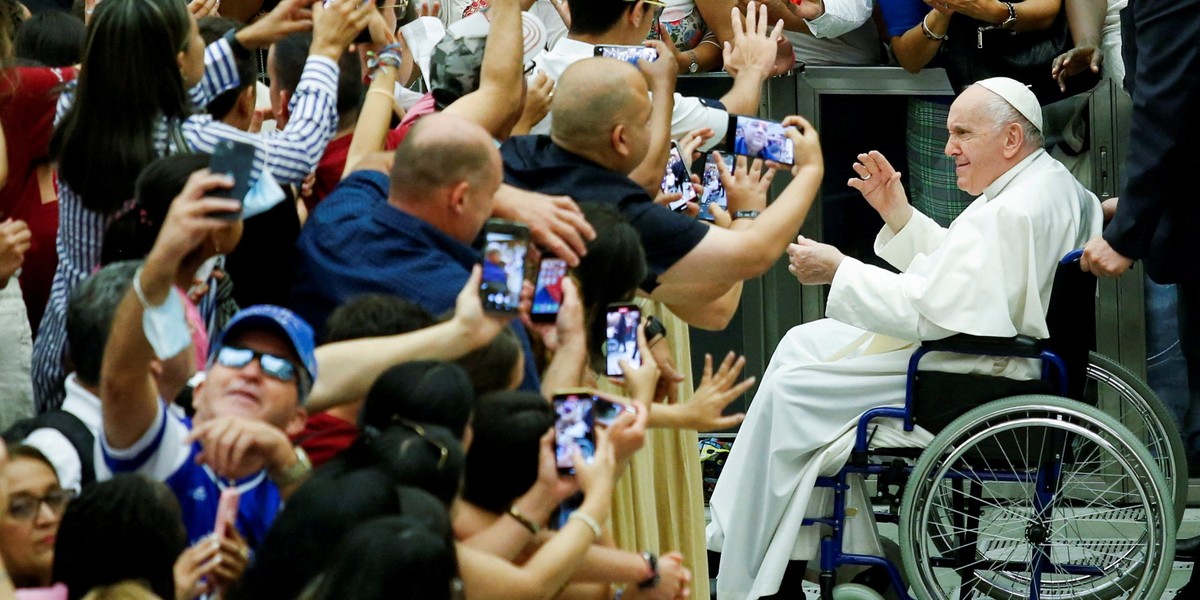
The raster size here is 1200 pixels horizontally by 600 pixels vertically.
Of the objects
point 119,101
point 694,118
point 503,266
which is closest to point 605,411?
point 503,266

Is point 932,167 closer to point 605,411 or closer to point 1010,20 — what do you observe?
point 1010,20

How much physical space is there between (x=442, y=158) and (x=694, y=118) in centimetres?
177

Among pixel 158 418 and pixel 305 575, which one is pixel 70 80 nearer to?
pixel 158 418

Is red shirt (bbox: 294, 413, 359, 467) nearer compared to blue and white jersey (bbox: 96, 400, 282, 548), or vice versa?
blue and white jersey (bbox: 96, 400, 282, 548)

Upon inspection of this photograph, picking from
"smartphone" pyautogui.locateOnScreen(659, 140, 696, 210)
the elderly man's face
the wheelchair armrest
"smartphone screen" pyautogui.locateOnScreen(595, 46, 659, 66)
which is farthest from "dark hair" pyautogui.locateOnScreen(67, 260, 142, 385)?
the elderly man's face

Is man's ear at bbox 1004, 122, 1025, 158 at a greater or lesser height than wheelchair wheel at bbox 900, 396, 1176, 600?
greater

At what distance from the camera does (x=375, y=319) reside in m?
3.21

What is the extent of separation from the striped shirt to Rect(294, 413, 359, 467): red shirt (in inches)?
25.3

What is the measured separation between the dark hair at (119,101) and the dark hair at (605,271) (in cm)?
90

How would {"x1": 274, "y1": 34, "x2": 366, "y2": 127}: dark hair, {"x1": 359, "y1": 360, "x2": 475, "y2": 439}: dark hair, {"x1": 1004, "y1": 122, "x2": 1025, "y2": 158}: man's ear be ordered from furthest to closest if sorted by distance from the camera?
{"x1": 1004, "y1": 122, "x2": 1025, "y2": 158}: man's ear, {"x1": 274, "y1": 34, "x2": 366, "y2": 127}: dark hair, {"x1": 359, "y1": 360, "x2": 475, "y2": 439}: dark hair

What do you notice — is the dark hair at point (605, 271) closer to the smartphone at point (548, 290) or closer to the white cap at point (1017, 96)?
the smartphone at point (548, 290)

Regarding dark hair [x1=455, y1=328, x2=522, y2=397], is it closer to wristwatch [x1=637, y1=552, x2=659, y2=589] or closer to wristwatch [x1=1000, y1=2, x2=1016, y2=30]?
wristwatch [x1=637, y1=552, x2=659, y2=589]

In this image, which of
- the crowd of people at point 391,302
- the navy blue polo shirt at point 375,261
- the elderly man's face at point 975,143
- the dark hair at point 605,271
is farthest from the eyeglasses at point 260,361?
the elderly man's face at point 975,143

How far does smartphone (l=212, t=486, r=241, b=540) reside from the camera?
273 cm
